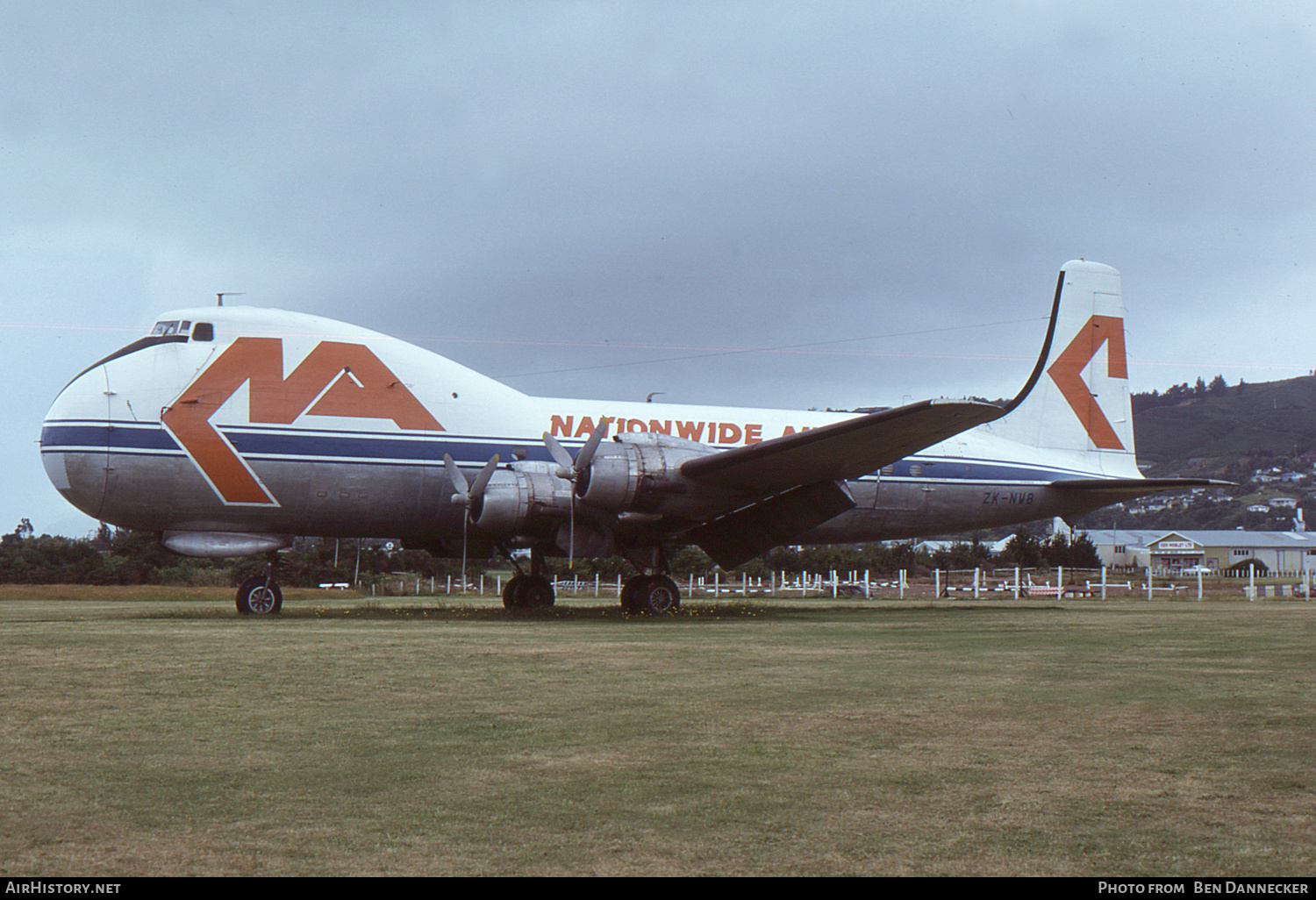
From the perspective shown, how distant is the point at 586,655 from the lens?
37.5 feet

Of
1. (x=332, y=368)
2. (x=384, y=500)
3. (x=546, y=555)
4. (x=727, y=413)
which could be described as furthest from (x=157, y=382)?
(x=727, y=413)

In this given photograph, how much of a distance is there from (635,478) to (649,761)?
12.6m

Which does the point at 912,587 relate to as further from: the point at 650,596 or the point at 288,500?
the point at 288,500

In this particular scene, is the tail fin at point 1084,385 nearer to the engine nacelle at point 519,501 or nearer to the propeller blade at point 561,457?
the propeller blade at point 561,457

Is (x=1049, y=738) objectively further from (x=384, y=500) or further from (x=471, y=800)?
(x=384, y=500)

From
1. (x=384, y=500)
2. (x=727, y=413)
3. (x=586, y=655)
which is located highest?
(x=727, y=413)

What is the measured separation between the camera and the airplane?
18719 millimetres

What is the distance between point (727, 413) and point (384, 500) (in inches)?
306

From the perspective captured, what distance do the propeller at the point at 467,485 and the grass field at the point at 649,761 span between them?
7407mm

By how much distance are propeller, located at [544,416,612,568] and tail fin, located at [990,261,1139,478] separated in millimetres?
11979

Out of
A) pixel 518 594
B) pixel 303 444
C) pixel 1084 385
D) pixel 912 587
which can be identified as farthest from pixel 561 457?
pixel 912 587

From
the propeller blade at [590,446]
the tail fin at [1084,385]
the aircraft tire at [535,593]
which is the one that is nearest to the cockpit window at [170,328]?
the propeller blade at [590,446]

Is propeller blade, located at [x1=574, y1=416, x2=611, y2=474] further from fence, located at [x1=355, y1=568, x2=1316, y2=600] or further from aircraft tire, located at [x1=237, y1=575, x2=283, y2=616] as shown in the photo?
fence, located at [x1=355, y1=568, x2=1316, y2=600]

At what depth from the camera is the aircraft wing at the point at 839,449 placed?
17016 mm
